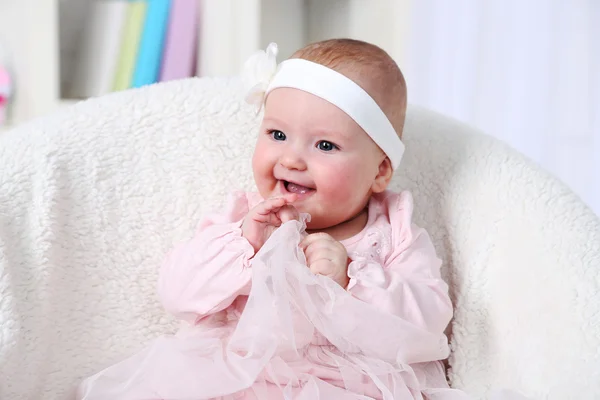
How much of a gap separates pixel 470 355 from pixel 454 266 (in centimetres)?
14

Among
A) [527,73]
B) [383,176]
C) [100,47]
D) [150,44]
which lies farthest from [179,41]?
[383,176]

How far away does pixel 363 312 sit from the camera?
903 millimetres

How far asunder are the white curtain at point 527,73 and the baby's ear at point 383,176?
0.81 m

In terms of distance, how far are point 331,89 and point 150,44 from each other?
1.00m

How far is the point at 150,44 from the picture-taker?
6.17 ft

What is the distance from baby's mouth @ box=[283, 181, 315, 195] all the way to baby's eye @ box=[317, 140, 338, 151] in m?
0.06

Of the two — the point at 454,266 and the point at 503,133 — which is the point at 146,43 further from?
the point at 454,266

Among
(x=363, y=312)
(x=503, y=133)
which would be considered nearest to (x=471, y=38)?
(x=503, y=133)

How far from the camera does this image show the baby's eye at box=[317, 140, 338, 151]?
1020 mm

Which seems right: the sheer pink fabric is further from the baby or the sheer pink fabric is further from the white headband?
the white headband

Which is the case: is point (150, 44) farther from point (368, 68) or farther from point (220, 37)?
point (368, 68)

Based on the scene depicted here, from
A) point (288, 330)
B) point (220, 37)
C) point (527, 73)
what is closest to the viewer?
point (288, 330)

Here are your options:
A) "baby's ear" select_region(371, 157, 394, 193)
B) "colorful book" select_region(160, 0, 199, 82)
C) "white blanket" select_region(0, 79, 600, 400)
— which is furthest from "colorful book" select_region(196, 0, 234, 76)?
"baby's ear" select_region(371, 157, 394, 193)

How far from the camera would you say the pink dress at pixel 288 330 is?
88 cm
